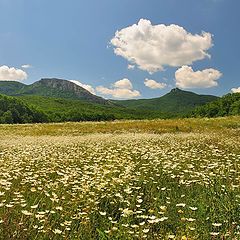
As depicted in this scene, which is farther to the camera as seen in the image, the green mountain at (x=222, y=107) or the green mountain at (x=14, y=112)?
the green mountain at (x=222, y=107)

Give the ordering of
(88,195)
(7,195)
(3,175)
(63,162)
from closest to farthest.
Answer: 1. (88,195)
2. (7,195)
3. (3,175)
4. (63,162)

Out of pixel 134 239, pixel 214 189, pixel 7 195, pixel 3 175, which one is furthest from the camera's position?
pixel 3 175

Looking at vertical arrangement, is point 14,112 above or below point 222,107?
below

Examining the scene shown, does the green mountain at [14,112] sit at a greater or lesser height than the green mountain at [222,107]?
lesser

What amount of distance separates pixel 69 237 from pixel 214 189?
4.05m

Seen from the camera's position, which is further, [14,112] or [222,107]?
[222,107]

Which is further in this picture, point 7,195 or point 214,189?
point 214,189

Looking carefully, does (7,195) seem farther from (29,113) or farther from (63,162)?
(29,113)

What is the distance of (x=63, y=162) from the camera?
1242 cm

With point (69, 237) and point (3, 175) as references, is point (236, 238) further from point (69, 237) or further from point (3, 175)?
point (3, 175)

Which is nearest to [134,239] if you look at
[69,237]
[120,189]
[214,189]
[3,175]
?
[69,237]

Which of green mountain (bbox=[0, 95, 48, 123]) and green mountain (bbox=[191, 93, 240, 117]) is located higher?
green mountain (bbox=[191, 93, 240, 117])

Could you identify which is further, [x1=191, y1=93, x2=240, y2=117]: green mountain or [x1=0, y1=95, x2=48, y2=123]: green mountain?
[x1=191, y1=93, x2=240, y2=117]: green mountain

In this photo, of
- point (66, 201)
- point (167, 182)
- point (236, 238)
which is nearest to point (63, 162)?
point (167, 182)
